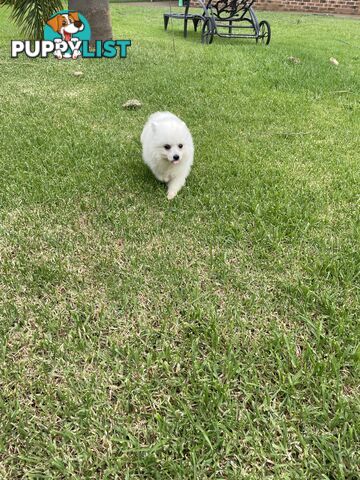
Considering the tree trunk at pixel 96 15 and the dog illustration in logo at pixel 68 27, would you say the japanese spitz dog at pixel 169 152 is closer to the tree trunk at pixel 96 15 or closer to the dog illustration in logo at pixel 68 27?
the dog illustration in logo at pixel 68 27

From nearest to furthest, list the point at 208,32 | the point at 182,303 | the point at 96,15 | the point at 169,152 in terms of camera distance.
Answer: the point at 182,303, the point at 169,152, the point at 96,15, the point at 208,32

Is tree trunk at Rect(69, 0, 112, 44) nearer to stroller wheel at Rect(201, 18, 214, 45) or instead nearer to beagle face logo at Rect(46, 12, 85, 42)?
beagle face logo at Rect(46, 12, 85, 42)

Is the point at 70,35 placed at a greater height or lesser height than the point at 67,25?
lesser

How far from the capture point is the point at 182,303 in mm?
1713

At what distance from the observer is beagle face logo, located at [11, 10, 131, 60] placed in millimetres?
6004

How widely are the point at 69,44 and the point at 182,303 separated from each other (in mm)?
5774

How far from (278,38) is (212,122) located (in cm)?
599

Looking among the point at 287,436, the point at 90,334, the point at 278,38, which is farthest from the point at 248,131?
the point at 278,38

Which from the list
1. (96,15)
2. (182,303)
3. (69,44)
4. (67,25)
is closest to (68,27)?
(67,25)

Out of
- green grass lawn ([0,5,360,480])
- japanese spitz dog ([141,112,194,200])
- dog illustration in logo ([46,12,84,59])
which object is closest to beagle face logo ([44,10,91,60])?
dog illustration in logo ([46,12,84,59])

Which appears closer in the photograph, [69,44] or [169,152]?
[169,152]

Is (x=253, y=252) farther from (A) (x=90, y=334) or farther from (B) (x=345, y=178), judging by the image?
(B) (x=345, y=178)

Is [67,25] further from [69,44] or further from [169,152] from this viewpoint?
[169,152]

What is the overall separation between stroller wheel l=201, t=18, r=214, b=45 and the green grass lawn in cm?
454
